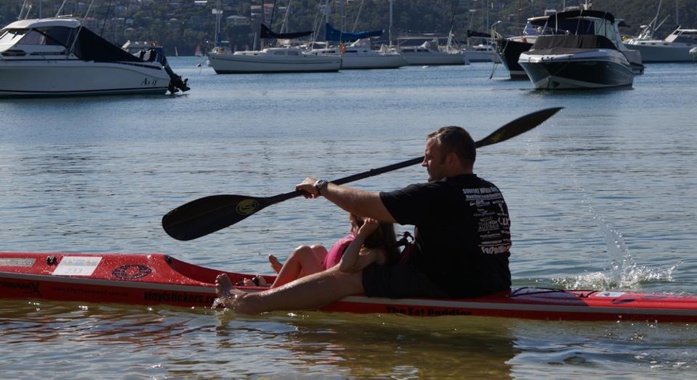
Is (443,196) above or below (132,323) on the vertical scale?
above

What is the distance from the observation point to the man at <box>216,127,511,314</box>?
830 centimetres

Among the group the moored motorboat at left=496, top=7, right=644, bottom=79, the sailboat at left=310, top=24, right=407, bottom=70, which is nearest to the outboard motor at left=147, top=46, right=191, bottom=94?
the moored motorboat at left=496, top=7, right=644, bottom=79

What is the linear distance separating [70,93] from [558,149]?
30497 mm

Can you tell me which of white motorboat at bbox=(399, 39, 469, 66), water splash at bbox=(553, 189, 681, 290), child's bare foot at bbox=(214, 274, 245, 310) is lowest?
white motorboat at bbox=(399, 39, 469, 66)

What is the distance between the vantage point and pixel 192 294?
31.9 ft

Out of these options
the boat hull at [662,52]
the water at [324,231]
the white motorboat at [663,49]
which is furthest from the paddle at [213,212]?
the boat hull at [662,52]

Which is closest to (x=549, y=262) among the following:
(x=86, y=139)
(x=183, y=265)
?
(x=183, y=265)

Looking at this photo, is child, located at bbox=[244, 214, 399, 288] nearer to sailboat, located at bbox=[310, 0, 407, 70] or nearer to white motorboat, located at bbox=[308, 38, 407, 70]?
white motorboat, located at bbox=[308, 38, 407, 70]

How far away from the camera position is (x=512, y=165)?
835 inches

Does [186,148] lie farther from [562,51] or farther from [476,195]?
[562,51]

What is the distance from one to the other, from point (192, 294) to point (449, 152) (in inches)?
100

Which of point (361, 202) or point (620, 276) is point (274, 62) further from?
point (361, 202)

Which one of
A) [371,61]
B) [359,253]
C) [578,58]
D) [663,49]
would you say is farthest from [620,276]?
[663,49]

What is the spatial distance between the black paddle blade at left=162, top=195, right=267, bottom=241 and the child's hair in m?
1.57
